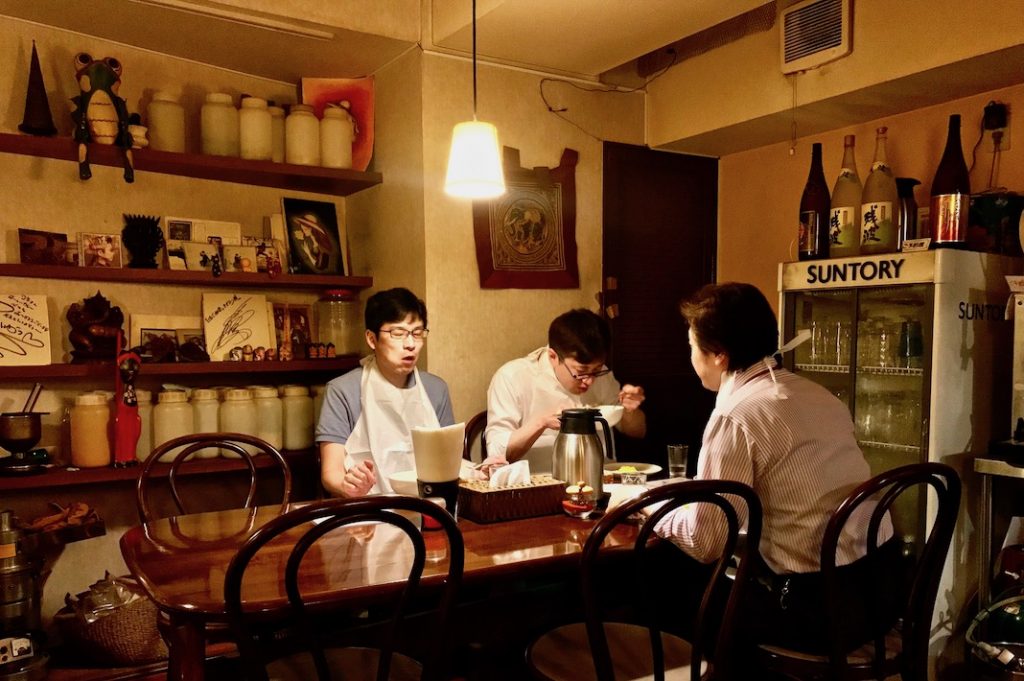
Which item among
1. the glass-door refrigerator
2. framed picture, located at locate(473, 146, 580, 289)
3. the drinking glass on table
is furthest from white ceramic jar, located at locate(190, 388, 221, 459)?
the glass-door refrigerator

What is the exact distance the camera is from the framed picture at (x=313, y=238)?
11.0ft

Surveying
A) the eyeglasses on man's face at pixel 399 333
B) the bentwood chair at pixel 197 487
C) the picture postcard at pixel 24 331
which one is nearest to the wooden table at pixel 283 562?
the bentwood chair at pixel 197 487

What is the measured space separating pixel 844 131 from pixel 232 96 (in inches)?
106

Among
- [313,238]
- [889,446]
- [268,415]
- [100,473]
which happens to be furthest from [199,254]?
[889,446]

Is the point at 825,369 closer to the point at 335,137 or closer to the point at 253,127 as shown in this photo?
the point at 335,137

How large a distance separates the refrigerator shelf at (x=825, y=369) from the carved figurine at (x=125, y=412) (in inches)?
104

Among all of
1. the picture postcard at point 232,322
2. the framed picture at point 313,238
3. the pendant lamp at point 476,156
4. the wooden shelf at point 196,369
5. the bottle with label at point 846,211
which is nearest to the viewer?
the pendant lamp at point 476,156

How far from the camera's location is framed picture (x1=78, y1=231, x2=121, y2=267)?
116 inches

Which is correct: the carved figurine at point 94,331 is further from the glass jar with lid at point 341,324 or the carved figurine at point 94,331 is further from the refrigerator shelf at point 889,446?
the refrigerator shelf at point 889,446

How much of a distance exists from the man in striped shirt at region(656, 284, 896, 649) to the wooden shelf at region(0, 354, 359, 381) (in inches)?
75.1

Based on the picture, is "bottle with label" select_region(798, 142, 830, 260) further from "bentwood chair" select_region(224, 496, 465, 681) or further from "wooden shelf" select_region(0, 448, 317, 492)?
"wooden shelf" select_region(0, 448, 317, 492)

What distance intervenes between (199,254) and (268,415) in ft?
2.41

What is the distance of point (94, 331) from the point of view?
2.86 m

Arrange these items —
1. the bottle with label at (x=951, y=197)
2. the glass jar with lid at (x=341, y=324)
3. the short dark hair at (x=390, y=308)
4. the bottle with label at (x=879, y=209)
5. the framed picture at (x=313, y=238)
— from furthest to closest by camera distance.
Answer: the glass jar with lid at (x=341, y=324) → the framed picture at (x=313, y=238) → the bottle with label at (x=879, y=209) → the bottle with label at (x=951, y=197) → the short dark hair at (x=390, y=308)
